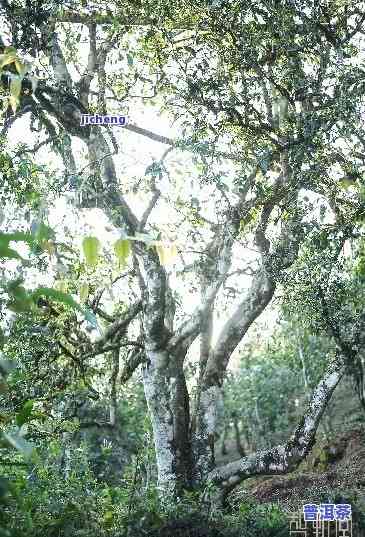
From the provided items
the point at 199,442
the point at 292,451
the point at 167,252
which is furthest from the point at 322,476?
the point at 167,252

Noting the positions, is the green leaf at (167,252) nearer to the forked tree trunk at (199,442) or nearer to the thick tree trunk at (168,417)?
the forked tree trunk at (199,442)

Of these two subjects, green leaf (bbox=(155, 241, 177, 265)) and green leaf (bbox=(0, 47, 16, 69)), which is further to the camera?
green leaf (bbox=(0, 47, 16, 69))

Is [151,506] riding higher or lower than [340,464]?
lower

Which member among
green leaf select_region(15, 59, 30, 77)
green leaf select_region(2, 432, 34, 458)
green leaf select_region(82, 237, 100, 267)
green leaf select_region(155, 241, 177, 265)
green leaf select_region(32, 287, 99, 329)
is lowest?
green leaf select_region(2, 432, 34, 458)

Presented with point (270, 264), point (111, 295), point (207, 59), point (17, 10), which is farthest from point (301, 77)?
point (111, 295)

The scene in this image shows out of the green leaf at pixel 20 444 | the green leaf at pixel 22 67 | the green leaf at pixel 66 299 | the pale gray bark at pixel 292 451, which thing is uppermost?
the pale gray bark at pixel 292 451

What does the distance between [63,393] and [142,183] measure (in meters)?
3.17

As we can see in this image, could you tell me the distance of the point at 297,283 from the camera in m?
8.09

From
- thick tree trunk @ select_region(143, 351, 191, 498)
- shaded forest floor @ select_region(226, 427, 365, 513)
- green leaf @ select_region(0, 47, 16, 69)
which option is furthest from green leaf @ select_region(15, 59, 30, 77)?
shaded forest floor @ select_region(226, 427, 365, 513)

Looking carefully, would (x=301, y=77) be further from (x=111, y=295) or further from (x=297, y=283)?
(x=111, y=295)

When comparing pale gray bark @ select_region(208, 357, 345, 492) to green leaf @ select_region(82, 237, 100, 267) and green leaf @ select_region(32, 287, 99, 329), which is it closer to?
green leaf @ select_region(32, 287, 99, 329)

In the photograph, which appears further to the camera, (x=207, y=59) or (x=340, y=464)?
(x=340, y=464)

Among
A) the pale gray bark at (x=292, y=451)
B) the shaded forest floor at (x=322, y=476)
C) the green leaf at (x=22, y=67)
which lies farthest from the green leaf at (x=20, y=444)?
the shaded forest floor at (x=322, y=476)

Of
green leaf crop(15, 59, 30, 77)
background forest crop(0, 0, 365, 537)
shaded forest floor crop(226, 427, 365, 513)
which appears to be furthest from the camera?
shaded forest floor crop(226, 427, 365, 513)
